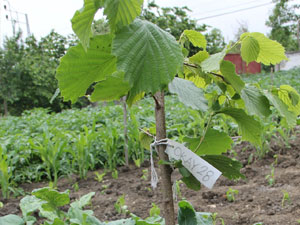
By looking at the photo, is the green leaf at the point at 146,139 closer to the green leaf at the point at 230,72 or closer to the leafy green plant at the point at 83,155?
the green leaf at the point at 230,72

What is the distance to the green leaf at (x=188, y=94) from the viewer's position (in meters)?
0.70

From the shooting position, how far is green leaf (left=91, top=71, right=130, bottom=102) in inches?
32.1

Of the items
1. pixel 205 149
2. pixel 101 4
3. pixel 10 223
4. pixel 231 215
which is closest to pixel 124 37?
pixel 101 4

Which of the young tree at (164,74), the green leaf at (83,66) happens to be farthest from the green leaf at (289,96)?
the green leaf at (83,66)

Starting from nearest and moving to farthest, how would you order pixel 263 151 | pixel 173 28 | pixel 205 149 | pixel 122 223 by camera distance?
pixel 205 149 → pixel 122 223 → pixel 263 151 → pixel 173 28

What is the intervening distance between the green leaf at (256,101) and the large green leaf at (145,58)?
257mm

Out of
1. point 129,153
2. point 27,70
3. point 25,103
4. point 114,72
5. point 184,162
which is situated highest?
point 27,70

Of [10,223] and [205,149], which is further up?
[205,149]

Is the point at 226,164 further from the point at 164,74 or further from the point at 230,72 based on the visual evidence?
the point at 164,74

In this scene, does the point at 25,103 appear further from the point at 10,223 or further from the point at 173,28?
the point at 10,223

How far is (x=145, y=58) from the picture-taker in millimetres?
659

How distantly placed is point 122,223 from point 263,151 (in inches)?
100

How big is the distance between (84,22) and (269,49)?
1.68ft

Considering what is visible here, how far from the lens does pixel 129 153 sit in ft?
12.5
